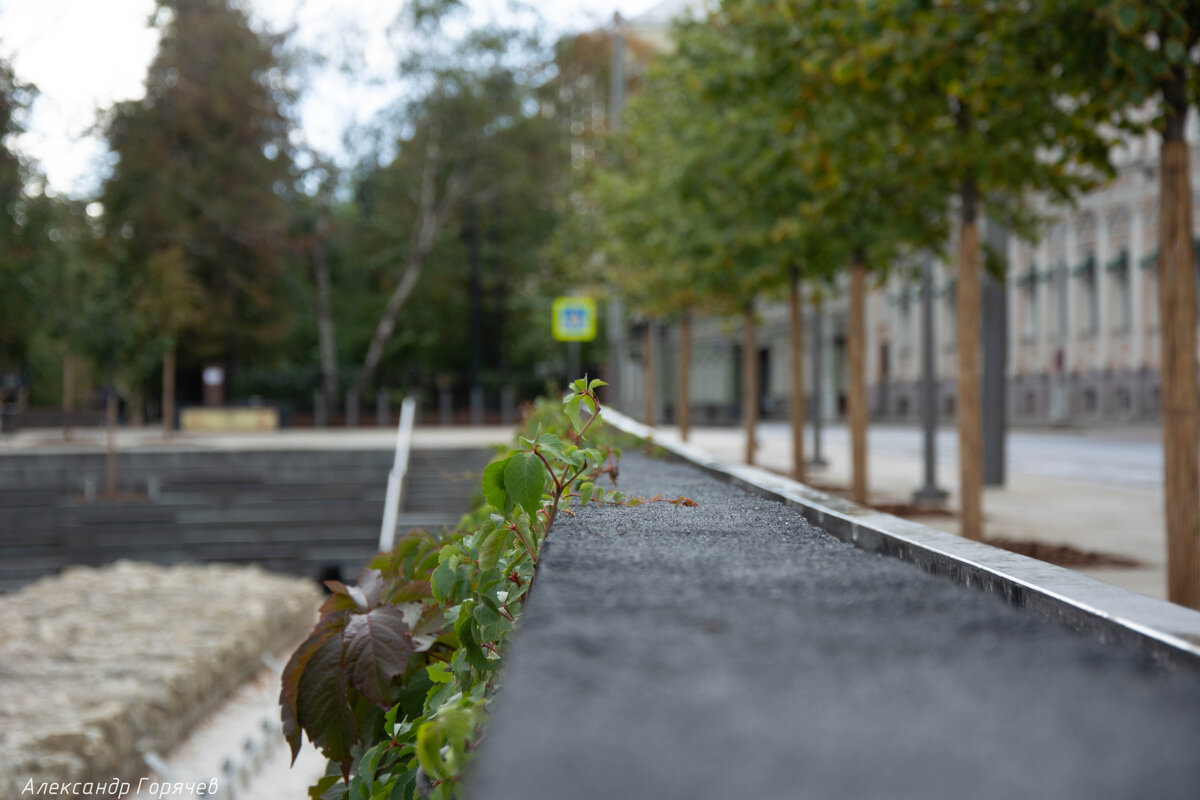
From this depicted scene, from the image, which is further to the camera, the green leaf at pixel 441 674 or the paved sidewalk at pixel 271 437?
the paved sidewalk at pixel 271 437

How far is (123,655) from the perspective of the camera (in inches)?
397

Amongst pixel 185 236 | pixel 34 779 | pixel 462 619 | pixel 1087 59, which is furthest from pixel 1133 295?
pixel 462 619

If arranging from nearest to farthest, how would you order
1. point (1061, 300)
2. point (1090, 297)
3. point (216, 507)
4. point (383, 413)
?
point (216, 507), point (1061, 300), point (383, 413), point (1090, 297)

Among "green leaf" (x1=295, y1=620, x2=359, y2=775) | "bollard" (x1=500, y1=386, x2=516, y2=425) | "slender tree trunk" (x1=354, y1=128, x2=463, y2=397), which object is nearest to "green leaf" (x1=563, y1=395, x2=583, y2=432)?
"green leaf" (x1=295, y1=620, x2=359, y2=775)

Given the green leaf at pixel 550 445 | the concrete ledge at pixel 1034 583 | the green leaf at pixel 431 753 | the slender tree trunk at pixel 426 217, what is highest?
the slender tree trunk at pixel 426 217

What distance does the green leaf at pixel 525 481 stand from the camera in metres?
1.90

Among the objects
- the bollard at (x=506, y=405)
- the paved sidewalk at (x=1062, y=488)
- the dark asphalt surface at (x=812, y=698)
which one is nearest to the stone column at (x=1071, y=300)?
the paved sidewalk at (x=1062, y=488)

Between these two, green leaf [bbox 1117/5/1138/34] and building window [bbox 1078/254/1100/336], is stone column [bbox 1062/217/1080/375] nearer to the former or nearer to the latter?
building window [bbox 1078/254/1100/336]

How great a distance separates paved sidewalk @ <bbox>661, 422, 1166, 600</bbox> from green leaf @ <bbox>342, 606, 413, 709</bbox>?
467cm

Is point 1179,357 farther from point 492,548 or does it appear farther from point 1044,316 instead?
point 1044,316

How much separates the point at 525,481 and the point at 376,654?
421 mm

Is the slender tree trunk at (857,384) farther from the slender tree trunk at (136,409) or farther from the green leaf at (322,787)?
the slender tree trunk at (136,409)

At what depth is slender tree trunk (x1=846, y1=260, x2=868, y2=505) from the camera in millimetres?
11766

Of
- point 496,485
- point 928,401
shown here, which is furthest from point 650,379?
point 496,485
